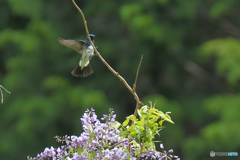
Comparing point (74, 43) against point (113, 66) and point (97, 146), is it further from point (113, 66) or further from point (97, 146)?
point (113, 66)

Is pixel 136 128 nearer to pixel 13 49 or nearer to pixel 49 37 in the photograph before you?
pixel 49 37

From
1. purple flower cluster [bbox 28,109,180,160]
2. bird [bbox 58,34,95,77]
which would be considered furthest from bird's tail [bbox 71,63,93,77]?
purple flower cluster [bbox 28,109,180,160]

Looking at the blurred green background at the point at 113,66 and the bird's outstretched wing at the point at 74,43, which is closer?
the bird's outstretched wing at the point at 74,43

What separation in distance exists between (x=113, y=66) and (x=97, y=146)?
600cm

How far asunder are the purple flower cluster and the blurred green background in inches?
207

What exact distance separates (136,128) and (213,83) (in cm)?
668

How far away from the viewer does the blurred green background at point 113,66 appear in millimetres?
7023

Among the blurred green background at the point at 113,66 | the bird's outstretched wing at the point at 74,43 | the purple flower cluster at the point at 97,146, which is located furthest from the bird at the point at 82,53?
the blurred green background at the point at 113,66

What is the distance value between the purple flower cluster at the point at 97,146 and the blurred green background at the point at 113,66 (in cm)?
525

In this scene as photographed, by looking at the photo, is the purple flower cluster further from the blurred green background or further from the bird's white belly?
the blurred green background

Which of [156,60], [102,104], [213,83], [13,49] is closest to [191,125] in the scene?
[213,83]

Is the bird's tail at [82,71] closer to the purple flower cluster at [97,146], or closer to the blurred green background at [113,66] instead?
the purple flower cluster at [97,146]

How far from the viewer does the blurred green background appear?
7.02m

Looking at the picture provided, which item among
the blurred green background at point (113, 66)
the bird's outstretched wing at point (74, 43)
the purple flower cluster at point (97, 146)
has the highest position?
the blurred green background at point (113, 66)
